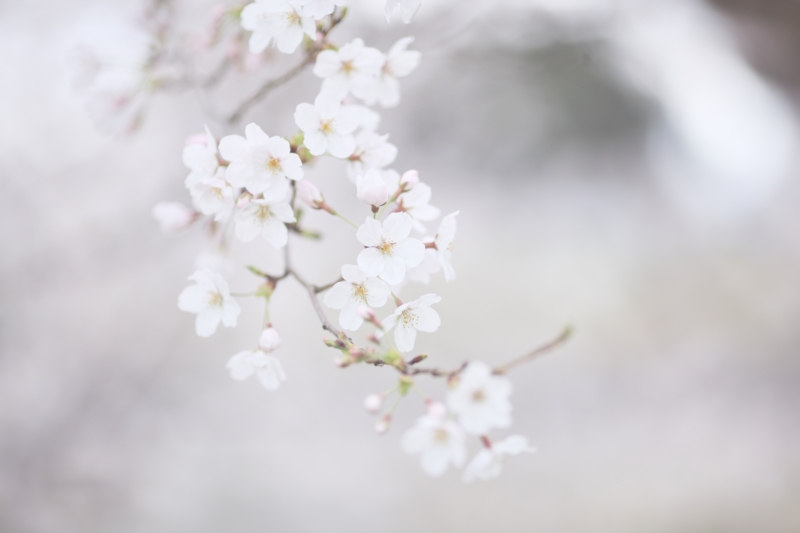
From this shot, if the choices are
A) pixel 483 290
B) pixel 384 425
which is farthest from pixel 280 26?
pixel 483 290

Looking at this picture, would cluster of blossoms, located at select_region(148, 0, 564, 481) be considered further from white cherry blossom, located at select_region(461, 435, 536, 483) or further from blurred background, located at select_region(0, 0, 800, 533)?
blurred background, located at select_region(0, 0, 800, 533)

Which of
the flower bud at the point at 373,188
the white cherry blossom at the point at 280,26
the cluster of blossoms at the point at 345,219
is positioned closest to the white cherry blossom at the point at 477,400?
the cluster of blossoms at the point at 345,219

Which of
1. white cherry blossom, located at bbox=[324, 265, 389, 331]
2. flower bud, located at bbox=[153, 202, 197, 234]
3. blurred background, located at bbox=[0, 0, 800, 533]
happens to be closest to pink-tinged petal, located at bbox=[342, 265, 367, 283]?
white cherry blossom, located at bbox=[324, 265, 389, 331]

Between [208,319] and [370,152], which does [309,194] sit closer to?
[370,152]

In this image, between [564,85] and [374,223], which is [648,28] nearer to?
[564,85]

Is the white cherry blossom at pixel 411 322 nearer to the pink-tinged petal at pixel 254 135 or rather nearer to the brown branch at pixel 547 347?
the brown branch at pixel 547 347

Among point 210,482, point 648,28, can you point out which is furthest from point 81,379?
point 648,28
